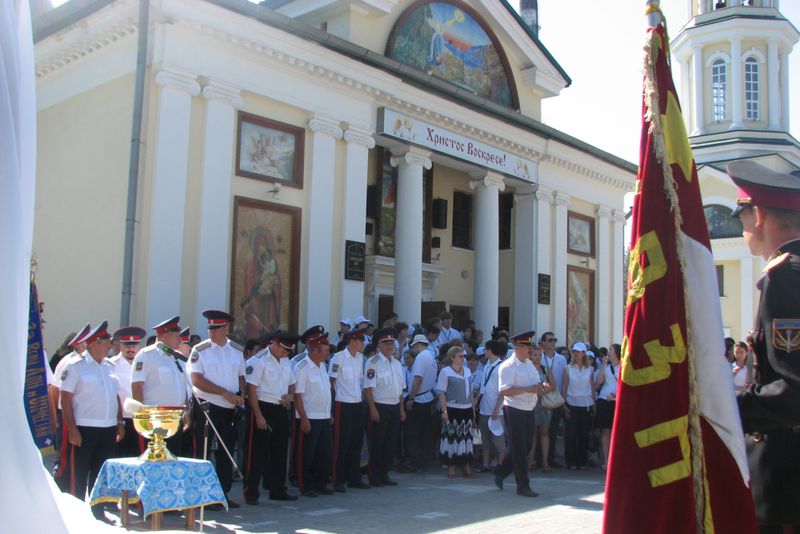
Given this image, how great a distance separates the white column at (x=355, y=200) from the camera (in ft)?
59.3

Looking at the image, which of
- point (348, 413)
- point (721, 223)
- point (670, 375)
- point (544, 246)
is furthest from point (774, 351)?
point (721, 223)

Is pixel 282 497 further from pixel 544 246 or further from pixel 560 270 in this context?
pixel 560 270

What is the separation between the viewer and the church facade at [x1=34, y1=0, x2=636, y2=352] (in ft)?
49.8

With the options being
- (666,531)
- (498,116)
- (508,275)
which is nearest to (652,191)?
(666,531)

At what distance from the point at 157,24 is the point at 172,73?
2.98ft

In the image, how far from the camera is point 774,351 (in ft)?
10.7

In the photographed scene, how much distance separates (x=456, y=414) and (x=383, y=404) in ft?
4.98

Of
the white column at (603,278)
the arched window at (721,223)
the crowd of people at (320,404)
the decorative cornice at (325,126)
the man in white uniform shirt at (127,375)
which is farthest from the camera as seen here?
the arched window at (721,223)

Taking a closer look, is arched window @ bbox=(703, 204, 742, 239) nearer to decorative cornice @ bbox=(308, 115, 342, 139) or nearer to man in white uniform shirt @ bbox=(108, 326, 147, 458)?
decorative cornice @ bbox=(308, 115, 342, 139)

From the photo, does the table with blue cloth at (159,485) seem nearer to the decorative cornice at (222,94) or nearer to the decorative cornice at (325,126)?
the decorative cornice at (222,94)

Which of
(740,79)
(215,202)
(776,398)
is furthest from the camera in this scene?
(740,79)

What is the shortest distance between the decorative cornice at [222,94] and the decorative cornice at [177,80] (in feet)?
0.66

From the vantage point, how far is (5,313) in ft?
7.59

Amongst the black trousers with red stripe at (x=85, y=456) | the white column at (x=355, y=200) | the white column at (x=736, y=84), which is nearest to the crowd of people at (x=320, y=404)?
the black trousers with red stripe at (x=85, y=456)
